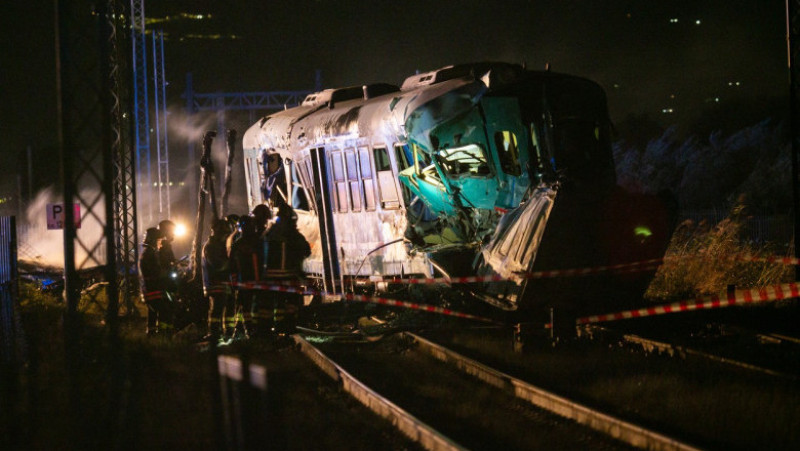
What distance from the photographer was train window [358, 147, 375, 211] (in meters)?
13.6

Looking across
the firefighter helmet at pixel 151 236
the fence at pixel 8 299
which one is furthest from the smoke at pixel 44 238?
the fence at pixel 8 299

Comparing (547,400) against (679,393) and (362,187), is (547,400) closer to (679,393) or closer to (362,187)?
(679,393)

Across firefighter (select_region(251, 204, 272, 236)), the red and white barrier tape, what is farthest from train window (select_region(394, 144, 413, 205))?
firefighter (select_region(251, 204, 272, 236))

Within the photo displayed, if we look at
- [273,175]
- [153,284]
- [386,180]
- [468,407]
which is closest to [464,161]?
[386,180]

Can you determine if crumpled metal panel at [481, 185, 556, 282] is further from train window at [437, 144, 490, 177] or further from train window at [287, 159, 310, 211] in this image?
train window at [287, 159, 310, 211]

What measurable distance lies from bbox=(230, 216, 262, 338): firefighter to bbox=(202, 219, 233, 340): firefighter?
0.20 m

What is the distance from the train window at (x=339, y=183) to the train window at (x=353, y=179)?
0.18 m

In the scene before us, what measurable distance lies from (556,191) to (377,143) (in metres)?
4.17

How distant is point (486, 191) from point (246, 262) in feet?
12.9

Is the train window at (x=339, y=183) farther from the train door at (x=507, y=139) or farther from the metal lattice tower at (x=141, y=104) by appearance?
the metal lattice tower at (x=141, y=104)

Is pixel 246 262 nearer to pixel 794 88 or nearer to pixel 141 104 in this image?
pixel 794 88

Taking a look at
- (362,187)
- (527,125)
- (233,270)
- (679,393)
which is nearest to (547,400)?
(679,393)

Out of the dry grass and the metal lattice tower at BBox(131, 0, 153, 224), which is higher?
the metal lattice tower at BBox(131, 0, 153, 224)

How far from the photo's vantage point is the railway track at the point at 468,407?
6.25 meters
